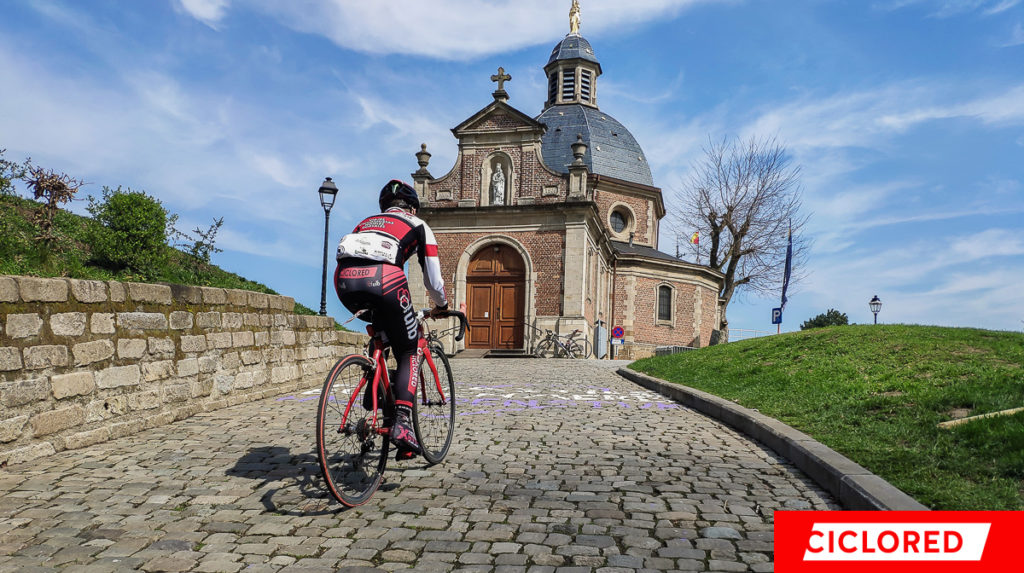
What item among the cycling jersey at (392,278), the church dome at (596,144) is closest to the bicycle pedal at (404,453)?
the cycling jersey at (392,278)

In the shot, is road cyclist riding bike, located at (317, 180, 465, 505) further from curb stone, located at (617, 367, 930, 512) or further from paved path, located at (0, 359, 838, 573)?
curb stone, located at (617, 367, 930, 512)

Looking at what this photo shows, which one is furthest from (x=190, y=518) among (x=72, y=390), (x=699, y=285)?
(x=699, y=285)

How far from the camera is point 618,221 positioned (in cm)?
3816

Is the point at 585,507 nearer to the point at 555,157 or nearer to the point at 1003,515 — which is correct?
the point at 1003,515

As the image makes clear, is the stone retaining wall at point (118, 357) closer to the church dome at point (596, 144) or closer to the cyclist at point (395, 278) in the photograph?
the cyclist at point (395, 278)

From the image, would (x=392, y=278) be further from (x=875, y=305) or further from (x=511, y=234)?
(x=875, y=305)

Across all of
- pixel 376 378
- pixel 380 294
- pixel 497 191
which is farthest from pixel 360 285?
pixel 497 191

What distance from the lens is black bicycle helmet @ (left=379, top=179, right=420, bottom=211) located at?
4.55 m

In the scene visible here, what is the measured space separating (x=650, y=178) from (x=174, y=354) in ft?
120

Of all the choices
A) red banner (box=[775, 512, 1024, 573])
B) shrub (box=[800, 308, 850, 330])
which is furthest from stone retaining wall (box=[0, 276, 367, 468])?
shrub (box=[800, 308, 850, 330])

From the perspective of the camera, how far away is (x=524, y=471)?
4773 millimetres

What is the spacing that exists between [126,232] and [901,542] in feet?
52.0

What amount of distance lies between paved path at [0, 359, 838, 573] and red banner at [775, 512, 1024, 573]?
0.59ft

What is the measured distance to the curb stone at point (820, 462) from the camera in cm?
360
